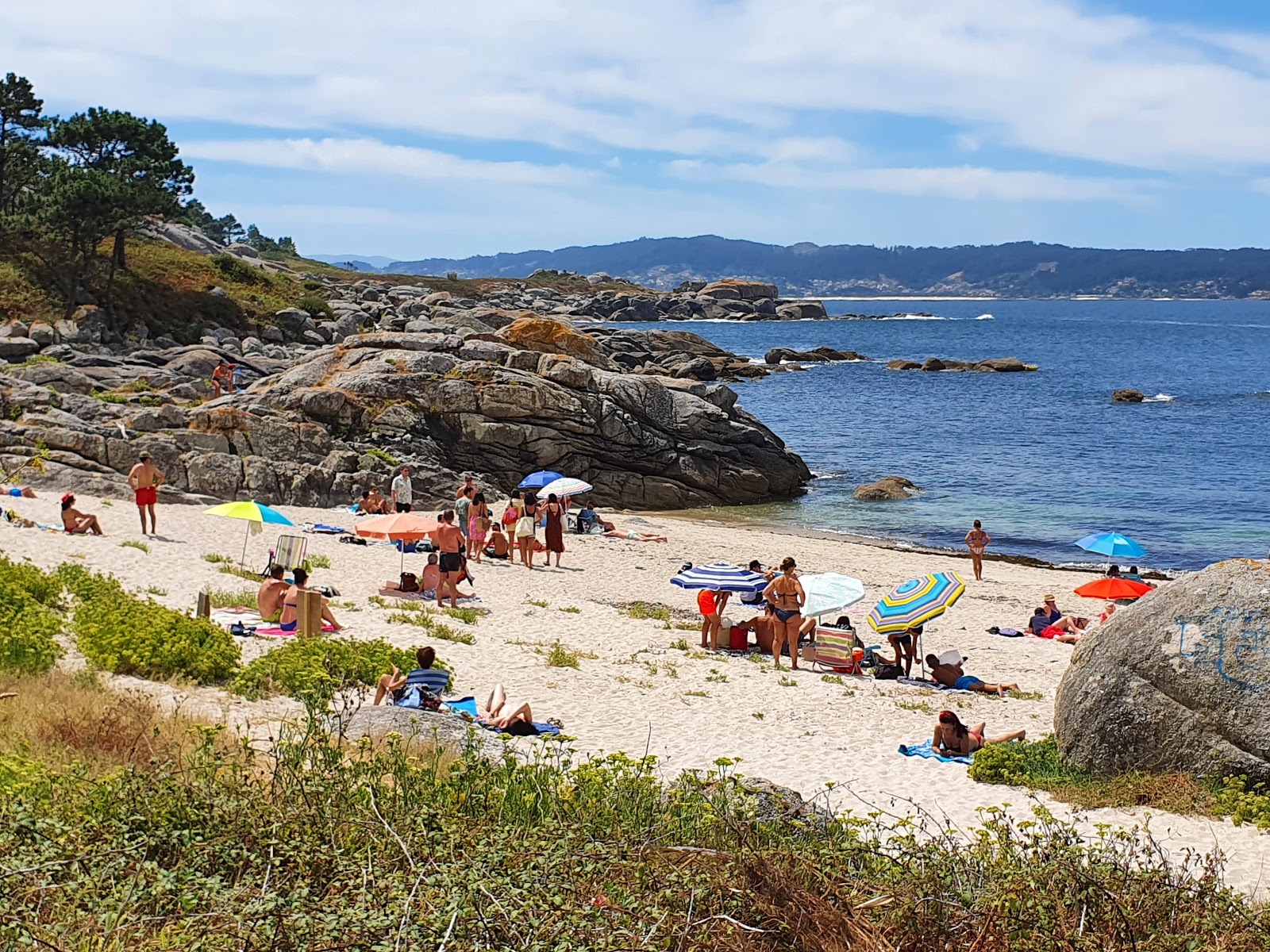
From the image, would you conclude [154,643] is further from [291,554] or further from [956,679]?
[956,679]

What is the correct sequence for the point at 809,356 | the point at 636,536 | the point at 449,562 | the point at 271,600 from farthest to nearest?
the point at 809,356
the point at 636,536
the point at 449,562
the point at 271,600

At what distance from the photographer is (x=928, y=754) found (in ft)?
40.2

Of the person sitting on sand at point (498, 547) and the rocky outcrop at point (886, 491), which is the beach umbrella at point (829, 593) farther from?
the rocky outcrop at point (886, 491)

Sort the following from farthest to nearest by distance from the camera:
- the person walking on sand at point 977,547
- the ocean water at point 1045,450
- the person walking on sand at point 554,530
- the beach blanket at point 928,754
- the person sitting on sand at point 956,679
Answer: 1. the ocean water at point 1045,450
2. the person walking on sand at point 977,547
3. the person walking on sand at point 554,530
4. the person sitting on sand at point 956,679
5. the beach blanket at point 928,754

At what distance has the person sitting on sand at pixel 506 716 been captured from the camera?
37.3ft

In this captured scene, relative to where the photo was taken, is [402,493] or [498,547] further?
[402,493]

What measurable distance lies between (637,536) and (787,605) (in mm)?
11580

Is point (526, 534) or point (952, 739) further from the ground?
point (526, 534)

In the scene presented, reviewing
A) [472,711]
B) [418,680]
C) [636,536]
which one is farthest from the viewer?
[636,536]

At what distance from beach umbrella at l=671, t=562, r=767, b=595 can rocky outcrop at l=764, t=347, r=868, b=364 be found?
76040 millimetres

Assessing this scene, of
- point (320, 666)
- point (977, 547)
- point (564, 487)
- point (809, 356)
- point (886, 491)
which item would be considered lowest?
point (886, 491)

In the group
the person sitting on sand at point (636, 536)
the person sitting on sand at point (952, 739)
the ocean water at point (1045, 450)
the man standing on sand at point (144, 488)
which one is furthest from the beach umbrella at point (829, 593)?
the ocean water at point (1045, 450)

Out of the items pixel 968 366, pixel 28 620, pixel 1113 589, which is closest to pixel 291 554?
pixel 28 620

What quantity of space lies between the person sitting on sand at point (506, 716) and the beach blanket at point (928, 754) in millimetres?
4217
